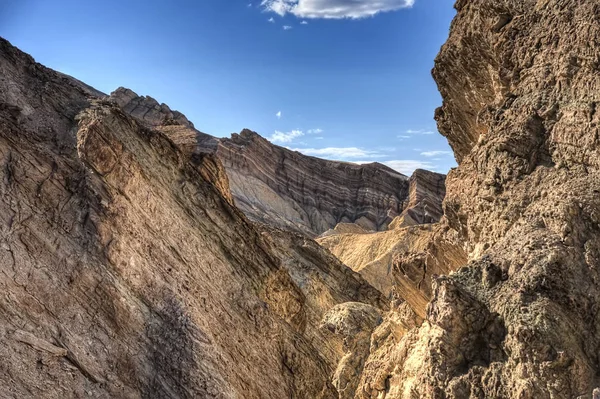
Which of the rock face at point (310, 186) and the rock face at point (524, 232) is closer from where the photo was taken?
the rock face at point (524, 232)

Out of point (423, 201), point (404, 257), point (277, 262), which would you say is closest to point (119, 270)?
point (277, 262)

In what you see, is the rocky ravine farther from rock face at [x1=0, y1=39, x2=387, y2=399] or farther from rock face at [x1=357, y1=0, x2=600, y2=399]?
rock face at [x1=357, y1=0, x2=600, y2=399]

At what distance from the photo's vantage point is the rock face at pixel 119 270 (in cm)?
1064

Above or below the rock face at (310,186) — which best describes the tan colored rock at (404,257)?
below

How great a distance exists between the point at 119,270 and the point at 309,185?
263 feet

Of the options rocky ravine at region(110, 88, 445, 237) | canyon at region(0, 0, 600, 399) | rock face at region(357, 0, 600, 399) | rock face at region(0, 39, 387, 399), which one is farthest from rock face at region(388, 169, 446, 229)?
rock face at region(357, 0, 600, 399)

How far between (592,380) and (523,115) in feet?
16.0

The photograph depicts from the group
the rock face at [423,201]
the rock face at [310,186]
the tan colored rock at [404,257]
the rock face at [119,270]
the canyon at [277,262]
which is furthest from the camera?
the rock face at [310,186]

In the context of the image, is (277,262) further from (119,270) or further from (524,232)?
(524,232)

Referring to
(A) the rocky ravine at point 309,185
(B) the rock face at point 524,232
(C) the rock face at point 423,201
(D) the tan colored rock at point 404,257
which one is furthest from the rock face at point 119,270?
(C) the rock face at point 423,201

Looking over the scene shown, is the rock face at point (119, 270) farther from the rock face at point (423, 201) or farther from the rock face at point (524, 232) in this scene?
the rock face at point (423, 201)

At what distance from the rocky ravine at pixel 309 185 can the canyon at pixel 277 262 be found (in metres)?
55.6

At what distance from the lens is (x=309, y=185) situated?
9156cm

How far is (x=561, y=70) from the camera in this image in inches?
423
